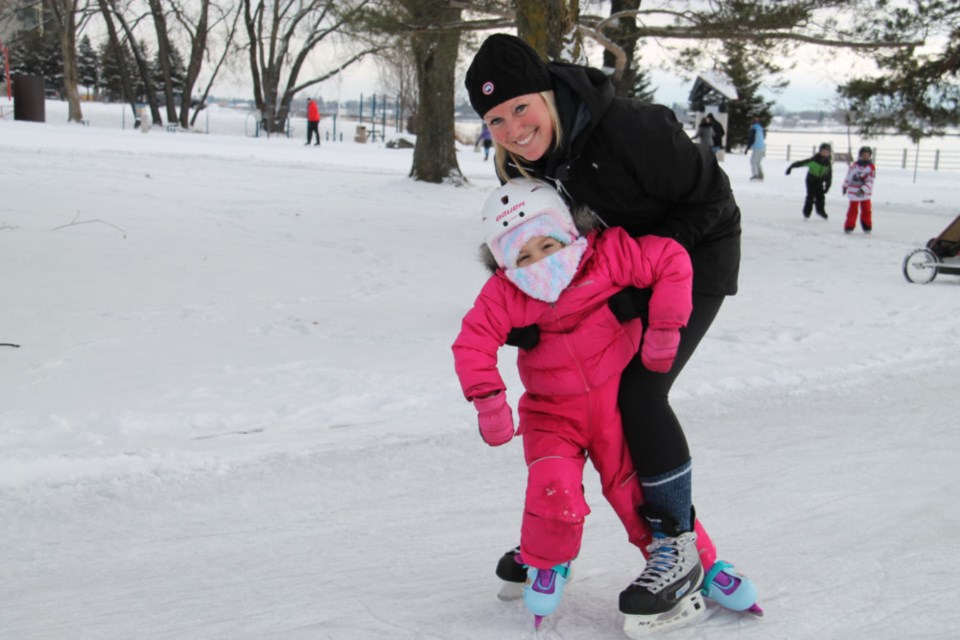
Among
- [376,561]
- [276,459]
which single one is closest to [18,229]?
[276,459]

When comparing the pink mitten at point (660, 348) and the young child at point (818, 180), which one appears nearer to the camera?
the pink mitten at point (660, 348)

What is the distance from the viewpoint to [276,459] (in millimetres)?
3818

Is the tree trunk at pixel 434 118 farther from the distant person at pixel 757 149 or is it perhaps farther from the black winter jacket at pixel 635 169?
the black winter jacket at pixel 635 169

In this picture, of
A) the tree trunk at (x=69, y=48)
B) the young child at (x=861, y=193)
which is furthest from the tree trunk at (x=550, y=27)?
the tree trunk at (x=69, y=48)

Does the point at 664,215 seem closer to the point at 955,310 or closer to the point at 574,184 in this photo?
the point at 574,184

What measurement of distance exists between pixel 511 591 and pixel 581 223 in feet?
3.51

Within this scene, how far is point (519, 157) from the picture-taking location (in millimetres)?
2410

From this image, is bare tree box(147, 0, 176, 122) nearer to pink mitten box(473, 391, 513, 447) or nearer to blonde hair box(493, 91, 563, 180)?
blonde hair box(493, 91, 563, 180)

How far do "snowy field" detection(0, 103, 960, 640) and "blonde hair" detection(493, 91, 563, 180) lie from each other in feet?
3.99

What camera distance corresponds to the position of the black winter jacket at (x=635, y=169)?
7.38 feet

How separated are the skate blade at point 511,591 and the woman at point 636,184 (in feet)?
1.21

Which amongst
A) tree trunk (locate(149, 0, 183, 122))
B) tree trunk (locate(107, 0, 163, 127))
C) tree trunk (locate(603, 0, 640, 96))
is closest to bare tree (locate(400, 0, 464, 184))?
tree trunk (locate(603, 0, 640, 96))

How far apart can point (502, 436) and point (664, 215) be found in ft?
2.39

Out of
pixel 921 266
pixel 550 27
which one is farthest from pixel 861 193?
pixel 550 27
